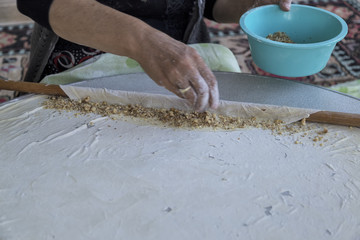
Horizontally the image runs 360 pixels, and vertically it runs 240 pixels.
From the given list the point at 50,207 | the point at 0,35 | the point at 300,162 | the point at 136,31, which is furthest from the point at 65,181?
the point at 0,35

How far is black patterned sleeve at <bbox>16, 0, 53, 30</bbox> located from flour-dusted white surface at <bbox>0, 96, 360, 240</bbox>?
254 mm

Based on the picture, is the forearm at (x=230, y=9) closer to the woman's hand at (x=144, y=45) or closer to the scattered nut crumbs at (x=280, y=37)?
the scattered nut crumbs at (x=280, y=37)

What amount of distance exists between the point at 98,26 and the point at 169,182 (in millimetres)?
398

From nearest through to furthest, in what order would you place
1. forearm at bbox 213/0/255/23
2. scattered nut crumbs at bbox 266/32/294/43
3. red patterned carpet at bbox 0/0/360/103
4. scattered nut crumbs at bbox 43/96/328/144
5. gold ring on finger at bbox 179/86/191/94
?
gold ring on finger at bbox 179/86/191/94 < scattered nut crumbs at bbox 43/96/328/144 < scattered nut crumbs at bbox 266/32/294/43 < forearm at bbox 213/0/255/23 < red patterned carpet at bbox 0/0/360/103

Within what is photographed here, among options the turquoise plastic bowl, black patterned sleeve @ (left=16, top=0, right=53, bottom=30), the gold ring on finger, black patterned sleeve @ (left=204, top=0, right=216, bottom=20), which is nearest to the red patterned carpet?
black patterned sleeve @ (left=204, top=0, right=216, bottom=20)

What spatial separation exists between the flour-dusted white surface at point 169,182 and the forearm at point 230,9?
0.49 m

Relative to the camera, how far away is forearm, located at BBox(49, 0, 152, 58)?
819 millimetres

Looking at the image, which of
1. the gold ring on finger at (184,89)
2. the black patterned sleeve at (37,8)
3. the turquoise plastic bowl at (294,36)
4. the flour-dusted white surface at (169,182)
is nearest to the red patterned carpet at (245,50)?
the turquoise plastic bowl at (294,36)

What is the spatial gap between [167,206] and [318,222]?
282 mm

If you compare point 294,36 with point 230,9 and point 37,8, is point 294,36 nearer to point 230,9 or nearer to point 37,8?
point 230,9

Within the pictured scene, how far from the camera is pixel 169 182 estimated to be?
0.75m

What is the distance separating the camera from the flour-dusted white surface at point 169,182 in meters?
0.67

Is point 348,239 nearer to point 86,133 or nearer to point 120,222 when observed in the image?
point 120,222

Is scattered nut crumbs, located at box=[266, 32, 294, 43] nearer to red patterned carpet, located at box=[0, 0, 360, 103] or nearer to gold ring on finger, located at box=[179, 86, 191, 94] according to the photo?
gold ring on finger, located at box=[179, 86, 191, 94]
